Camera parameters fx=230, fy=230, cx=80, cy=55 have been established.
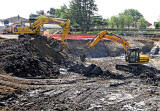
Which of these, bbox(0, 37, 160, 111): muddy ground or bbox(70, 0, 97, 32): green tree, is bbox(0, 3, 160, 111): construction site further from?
bbox(70, 0, 97, 32): green tree

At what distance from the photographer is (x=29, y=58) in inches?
702

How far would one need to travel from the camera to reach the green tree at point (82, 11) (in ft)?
163

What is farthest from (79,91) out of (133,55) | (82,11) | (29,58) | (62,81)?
(82,11)

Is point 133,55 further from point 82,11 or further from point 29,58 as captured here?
point 82,11

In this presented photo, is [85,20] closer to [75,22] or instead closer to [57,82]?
[75,22]

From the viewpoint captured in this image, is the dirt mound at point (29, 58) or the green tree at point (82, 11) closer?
the dirt mound at point (29, 58)

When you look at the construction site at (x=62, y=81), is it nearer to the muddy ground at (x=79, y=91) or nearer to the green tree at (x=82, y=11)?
the muddy ground at (x=79, y=91)

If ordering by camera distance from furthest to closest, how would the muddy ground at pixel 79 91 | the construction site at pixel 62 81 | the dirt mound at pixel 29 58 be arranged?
the dirt mound at pixel 29 58 → the construction site at pixel 62 81 → the muddy ground at pixel 79 91

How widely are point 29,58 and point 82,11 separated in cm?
3411

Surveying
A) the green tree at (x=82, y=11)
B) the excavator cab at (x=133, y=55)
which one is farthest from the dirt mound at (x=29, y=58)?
the green tree at (x=82, y=11)

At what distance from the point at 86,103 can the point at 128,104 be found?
2163mm

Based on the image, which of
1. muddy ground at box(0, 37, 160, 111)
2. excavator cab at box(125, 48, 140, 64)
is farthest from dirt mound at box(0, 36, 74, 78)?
excavator cab at box(125, 48, 140, 64)

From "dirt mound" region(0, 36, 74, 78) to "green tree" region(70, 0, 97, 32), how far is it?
24945mm

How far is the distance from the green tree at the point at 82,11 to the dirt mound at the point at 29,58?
24945 mm
